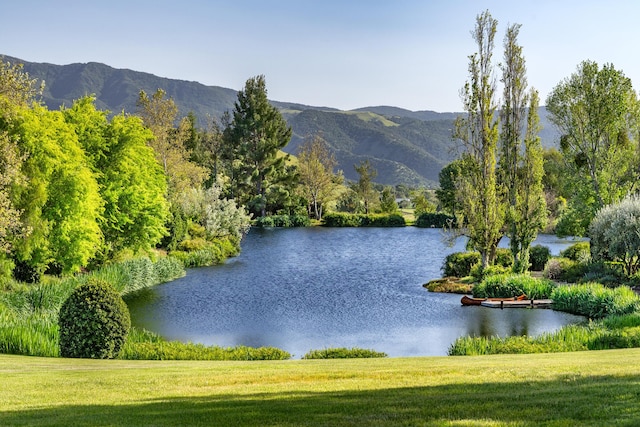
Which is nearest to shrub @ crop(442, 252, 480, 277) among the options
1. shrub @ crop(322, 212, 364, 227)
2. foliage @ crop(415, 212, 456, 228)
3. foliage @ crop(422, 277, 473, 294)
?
foliage @ crop(422, 277, 473, 294)

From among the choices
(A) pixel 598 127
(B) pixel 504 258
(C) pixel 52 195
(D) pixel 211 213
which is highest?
(A) pixel 598 127

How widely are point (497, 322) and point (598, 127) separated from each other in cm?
1597

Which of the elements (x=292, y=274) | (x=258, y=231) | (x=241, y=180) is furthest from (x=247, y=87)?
(x=292, y=274)

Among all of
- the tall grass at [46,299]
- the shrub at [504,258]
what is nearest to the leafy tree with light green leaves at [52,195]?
the tall grass at [46,299]

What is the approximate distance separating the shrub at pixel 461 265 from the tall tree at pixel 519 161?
8.44 feet

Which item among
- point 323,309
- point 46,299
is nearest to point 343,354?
point 323,309

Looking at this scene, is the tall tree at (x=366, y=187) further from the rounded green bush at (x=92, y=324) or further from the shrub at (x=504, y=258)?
the rounded green bush at (x=92, y=324)

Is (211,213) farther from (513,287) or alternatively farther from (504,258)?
(513,287)

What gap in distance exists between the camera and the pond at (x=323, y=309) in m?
20.4

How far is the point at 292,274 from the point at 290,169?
39999 millimetres

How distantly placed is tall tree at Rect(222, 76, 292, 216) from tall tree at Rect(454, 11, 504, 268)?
40676mm

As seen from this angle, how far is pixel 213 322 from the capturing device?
2294 centimetres

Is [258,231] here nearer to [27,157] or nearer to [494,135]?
[494,135]

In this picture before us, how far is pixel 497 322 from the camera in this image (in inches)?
879
